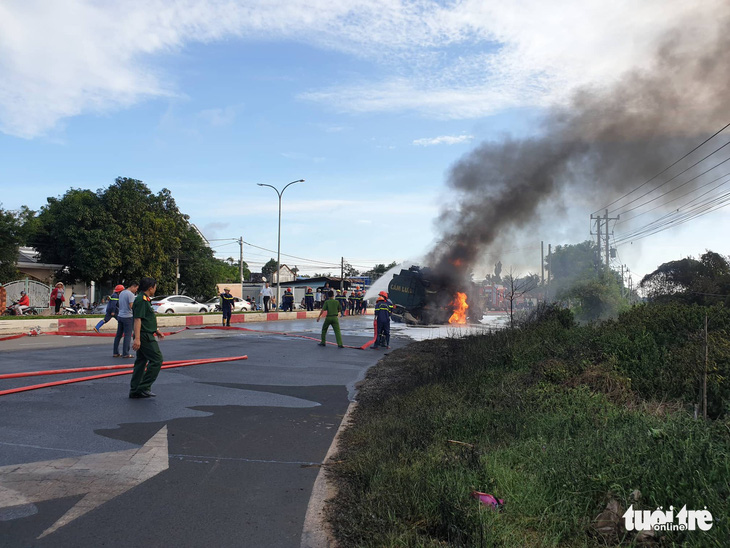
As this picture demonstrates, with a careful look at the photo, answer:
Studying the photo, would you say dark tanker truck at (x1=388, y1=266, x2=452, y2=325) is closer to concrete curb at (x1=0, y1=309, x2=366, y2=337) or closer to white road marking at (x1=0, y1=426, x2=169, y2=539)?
concrete curb at (x1=0, y1=309, x2=366, y2=337)

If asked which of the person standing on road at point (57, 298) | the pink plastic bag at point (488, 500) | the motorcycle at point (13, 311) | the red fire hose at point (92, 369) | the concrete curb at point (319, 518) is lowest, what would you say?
the concrete curb at point (319, 518)

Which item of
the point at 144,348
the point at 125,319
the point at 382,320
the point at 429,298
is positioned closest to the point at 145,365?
the point at 144,348

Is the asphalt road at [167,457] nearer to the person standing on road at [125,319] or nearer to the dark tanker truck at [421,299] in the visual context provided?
the person standing on road at [125,319]

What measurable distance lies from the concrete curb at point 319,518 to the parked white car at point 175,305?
2730 cm

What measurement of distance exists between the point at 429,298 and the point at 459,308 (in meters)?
1.69

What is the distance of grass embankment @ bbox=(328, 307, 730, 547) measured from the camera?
3.28 metres

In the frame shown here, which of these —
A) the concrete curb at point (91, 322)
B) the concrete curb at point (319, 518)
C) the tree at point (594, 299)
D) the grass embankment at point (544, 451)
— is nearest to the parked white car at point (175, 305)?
the concrete curb at point (91, 322)

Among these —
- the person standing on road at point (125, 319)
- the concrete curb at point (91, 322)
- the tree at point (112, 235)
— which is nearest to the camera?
the person standing on road at point (125, 319)

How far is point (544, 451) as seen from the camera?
436cm

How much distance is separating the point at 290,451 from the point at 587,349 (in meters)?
4.97

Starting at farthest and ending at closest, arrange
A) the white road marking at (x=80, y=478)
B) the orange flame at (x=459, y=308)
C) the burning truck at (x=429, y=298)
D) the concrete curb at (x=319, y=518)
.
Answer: the orange flame at (x=459, y=308) < the burning truck at (x=429, y=298) < the white road marking at (x=80, y=478) < the concrete curb at (x=319, y=518)

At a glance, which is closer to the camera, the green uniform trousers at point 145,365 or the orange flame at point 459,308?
the green uniform trousers at point 145,365

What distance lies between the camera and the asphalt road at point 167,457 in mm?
3580

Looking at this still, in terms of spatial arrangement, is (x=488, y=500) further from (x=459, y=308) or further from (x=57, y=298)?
(x=57, y=298)
